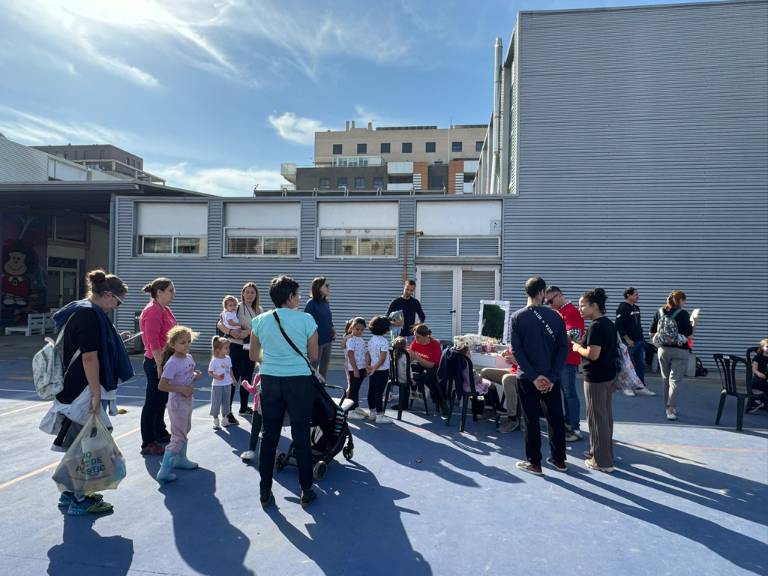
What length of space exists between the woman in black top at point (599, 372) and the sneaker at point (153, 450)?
4.27 metres

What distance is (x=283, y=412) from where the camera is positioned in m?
3.77

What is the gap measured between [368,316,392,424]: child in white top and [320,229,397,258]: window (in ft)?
20.6

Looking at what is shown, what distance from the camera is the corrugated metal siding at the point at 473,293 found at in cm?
1192

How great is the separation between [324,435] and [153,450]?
1.82 metres

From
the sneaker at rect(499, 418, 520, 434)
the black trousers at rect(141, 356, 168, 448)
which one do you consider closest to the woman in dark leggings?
the black trousers at rect(141, 356, 168, 448)

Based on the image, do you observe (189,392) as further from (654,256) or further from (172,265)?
(654,256)

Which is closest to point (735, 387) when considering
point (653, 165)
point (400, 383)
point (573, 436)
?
point (573, 436)

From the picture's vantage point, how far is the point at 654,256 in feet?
37.1

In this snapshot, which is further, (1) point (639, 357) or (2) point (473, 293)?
(2) point (473, 293)

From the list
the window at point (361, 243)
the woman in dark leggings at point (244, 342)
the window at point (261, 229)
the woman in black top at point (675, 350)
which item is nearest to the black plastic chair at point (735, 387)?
the woman in black top at point (675, 350)

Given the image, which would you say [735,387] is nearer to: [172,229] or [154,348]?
[154,348]

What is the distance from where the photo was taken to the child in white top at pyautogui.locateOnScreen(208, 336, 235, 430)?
5.77m

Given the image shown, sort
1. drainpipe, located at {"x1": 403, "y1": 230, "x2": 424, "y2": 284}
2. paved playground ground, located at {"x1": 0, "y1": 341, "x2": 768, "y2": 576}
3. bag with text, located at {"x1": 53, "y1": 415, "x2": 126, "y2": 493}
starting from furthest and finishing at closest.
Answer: drainpipe, located at {"x1": 403, "y1": 230, "x2": 424, "y2": 284}
bag with text, located at {"x1": 53, "y1": 415, "x2": 126, "y2": 493}
paved playground ground, located at {"x1": 0, "y1": 341, "x2": 768, "y2": 576}

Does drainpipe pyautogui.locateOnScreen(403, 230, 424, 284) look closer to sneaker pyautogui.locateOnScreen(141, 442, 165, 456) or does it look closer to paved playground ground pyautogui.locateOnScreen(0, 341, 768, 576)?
paved playground ground pyautogui.locateOnScreen(0, 341, 768, 576)
